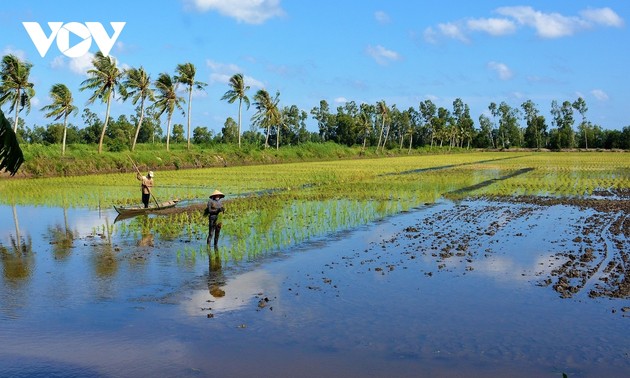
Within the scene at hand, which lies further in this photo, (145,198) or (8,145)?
(145,198)

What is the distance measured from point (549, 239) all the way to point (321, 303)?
23.7 ft

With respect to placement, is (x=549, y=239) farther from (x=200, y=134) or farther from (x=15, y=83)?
(x=200, y=134)

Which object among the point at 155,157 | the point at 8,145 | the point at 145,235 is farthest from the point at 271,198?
the point at 155,157

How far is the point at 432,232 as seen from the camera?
1461cm

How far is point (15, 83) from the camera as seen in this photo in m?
37.2

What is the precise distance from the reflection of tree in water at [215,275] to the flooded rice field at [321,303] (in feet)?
0.14

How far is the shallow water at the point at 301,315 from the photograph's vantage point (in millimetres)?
6270

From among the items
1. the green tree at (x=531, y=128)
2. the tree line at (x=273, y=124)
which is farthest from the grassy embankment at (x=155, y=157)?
the green tree at (x=531, y=128)

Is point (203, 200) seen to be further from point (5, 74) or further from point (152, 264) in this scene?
point (5, 74)

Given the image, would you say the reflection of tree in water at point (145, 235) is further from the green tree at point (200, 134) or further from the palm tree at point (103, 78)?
the green tree at point (200, 134)

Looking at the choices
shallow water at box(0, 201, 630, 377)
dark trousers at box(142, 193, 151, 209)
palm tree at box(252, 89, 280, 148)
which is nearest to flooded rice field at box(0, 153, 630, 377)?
shallow water at box(0, 201, 630, 377)

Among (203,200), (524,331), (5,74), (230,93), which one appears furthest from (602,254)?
(230,93)

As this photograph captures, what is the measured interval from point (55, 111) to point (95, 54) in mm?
5479

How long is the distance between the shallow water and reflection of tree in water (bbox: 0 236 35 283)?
5cm
